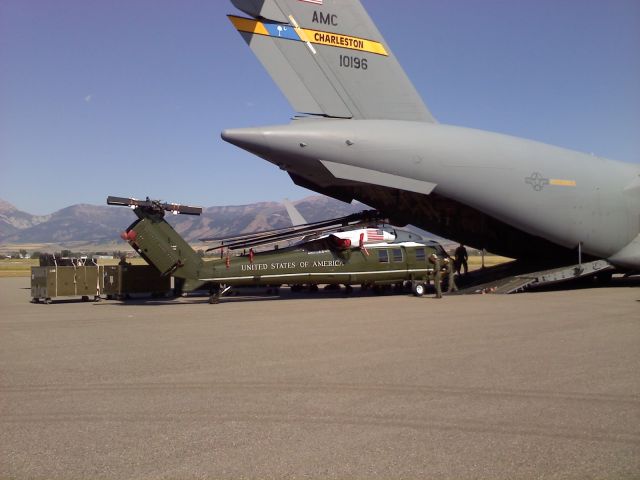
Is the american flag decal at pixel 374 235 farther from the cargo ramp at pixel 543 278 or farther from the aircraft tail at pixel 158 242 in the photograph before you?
the aircraft tail at pixel 158 242

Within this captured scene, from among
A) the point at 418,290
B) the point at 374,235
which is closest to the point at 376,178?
the point at 374,235

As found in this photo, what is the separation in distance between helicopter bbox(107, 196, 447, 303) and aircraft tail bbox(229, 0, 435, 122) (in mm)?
3393

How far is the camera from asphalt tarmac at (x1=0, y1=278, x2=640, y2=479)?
3.75 meters

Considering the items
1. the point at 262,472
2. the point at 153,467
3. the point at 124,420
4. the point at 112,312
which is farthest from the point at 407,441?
the point at 112,312

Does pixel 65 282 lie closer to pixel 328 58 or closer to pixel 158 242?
pixel 158 242

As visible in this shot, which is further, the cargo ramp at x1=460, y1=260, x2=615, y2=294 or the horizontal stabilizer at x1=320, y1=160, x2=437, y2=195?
the cargo ramp at x1=460, y1=260, x2=615, y2=294

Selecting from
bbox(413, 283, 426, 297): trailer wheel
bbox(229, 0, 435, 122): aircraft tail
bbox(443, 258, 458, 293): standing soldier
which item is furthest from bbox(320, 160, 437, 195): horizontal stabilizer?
bbox(443, 258, 458, 293): standing soldier

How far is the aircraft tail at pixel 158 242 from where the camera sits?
14828 mm

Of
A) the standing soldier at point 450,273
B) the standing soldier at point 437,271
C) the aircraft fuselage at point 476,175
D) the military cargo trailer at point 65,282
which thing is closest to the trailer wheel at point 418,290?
the standing soldier at point 437,271

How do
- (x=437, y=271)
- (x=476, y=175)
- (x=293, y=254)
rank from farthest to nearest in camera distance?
(x=437, y=271) < (x=293, y=254) < (x=476, y=175)

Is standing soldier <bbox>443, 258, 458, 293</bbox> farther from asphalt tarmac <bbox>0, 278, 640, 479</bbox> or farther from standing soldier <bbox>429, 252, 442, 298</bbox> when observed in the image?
asphalt tarmac <bbox>0, 278, 640, 479</bbox>

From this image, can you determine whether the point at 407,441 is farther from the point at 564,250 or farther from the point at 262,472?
the point at 564,250

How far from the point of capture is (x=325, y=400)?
5199mm

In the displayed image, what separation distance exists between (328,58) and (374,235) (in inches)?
206
